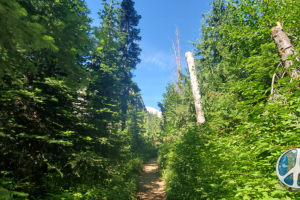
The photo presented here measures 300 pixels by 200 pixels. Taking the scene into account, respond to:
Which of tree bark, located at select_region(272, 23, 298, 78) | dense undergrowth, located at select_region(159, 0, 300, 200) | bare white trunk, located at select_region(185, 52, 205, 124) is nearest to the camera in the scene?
dense undergrowth, located at select_region(159, 0, 300, 200)

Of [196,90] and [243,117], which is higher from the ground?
[196,90]

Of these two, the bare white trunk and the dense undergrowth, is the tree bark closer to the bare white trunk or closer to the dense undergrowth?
the dense undergrowth

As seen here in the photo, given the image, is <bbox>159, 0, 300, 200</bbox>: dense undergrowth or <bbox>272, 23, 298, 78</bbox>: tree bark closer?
<bbox>159, 0, 300, 200</bbox>: dense undergrowth

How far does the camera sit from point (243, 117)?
4.88 meters

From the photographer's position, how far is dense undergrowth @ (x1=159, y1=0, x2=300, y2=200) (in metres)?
2.11

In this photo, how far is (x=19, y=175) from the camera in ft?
12.9

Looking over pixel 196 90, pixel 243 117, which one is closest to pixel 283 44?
pixel 243 117

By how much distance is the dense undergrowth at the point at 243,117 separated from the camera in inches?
83.2

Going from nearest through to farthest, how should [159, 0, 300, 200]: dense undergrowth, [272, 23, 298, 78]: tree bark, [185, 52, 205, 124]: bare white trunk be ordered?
[159, 0, 300, 200]: dense undergrowth, [272, 23, 298, 78]: tree bark, [185, 52, 205, 124]: bare white trunk

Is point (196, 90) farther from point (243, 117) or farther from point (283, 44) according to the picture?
point (283, 44)

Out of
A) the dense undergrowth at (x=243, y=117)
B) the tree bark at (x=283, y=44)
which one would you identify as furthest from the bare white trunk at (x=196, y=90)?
the tree bark at (x=283, y=44)

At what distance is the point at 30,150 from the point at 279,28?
9175mm

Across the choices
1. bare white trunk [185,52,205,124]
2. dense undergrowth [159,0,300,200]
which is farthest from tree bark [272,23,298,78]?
bare white trunk [185,52,205,124]

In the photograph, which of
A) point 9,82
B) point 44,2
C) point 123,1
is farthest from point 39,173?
point 123,1
